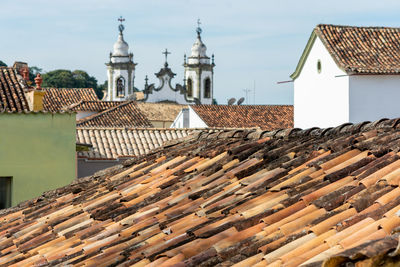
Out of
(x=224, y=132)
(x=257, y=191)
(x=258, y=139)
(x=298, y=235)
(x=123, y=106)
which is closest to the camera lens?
(x=298, y=235)

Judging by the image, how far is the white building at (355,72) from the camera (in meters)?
26.3

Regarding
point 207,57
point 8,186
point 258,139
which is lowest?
point 8,186

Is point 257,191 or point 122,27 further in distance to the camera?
point 122,27

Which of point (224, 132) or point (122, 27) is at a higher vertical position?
point (122, 27)

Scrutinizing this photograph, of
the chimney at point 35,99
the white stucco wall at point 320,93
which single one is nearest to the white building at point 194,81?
the white stucco wall at point 320,93

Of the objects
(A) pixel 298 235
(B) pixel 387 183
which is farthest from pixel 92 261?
(B) pixel 387 183

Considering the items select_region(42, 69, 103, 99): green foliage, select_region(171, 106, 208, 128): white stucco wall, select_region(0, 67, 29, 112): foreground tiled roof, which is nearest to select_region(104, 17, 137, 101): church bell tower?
select_region(42, 69, 103, 99): green foliage

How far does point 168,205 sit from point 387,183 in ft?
5.95

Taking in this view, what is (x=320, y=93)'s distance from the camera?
28641mm

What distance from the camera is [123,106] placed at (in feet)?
121

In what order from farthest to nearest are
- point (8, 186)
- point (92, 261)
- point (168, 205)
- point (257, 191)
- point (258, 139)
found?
point (8, 186) < point (258, 139) < point (168, 205) < point (257, 191) < point (92, 261)

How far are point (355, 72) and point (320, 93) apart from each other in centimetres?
283

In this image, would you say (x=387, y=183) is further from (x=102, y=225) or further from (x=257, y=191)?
(x=102, y=225)

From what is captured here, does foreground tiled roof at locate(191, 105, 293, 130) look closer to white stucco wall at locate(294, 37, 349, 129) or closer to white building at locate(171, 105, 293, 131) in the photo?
white building at locate(171, 105, 293, 131)
